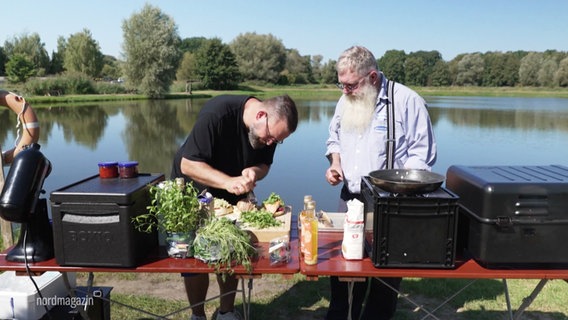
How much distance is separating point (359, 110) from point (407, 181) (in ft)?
3.48

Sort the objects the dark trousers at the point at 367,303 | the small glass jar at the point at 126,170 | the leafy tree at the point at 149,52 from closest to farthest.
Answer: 1. the small glass jar at the point at 126,170
2. the dark trousers at the point at 367,303
3. the leafy tree at the point at 149,52

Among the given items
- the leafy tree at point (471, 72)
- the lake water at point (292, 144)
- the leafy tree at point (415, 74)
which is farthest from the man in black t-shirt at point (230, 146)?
the leafy tree at point (471, 72)

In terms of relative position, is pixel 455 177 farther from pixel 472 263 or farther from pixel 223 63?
pixel 223 63

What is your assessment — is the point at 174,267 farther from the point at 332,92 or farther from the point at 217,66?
the point at 217,66

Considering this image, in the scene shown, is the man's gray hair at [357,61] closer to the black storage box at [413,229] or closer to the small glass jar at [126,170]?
the black storage box at [413,229]

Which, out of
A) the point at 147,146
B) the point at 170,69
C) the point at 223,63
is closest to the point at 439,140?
the point at 147,146

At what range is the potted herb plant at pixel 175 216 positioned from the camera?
2031 millimetres

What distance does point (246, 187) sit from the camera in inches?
96.7

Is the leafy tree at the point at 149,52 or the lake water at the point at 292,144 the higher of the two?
the leafy tree at the point at 149,52

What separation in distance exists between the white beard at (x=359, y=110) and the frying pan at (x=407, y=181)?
82cm

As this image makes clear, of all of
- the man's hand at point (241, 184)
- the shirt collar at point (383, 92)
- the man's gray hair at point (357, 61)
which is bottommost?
the man's hand at point (241, 184)

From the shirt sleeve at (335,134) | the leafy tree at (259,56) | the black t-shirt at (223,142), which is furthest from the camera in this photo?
the leafy tree at (259,56)

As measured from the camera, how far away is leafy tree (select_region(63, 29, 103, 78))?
1718 inches

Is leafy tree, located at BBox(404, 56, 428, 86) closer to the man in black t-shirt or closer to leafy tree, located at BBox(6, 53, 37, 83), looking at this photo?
leafy tree, located at BBox(6, 53, 37, 83)
